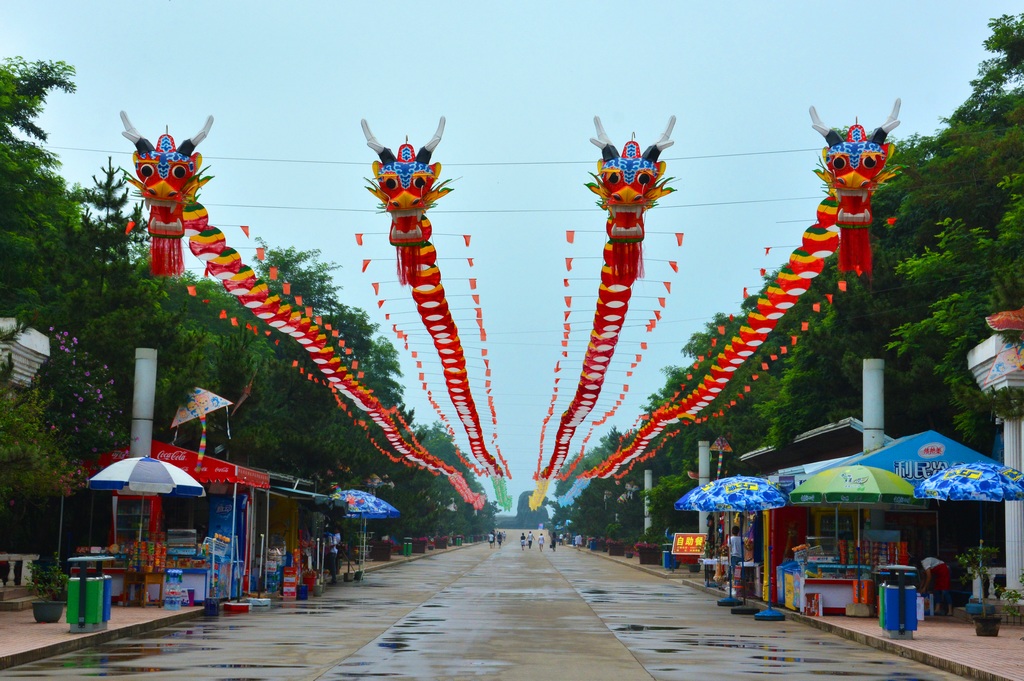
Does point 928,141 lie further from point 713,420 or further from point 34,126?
point 34,126

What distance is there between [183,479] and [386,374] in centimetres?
6853

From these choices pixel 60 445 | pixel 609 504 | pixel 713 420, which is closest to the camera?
pixel 60 445

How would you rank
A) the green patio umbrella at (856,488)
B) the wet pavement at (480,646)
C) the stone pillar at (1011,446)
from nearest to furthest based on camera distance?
the wet pavement at (480,646) → the green patio umbrella at (856,488) → the stone pillar at (1011,446)

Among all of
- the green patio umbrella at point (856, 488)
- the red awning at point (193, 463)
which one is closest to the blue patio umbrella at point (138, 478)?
the red awning at point (193, 463)

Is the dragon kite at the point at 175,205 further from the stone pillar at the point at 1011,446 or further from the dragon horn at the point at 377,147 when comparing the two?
the stone pillar at the point at 1011,446

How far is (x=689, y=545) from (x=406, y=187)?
118ft

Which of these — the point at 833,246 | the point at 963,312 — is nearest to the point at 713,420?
the point at 963,312

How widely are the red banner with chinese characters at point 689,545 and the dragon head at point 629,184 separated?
34.0 meters

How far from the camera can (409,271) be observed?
21.1m

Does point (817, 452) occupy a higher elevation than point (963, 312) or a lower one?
lower

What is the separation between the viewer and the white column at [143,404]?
30609 mm

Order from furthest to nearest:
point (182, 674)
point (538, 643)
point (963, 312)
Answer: point (963, 312), point (538, 643), point (182, 674)

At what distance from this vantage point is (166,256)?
20734 millimetres

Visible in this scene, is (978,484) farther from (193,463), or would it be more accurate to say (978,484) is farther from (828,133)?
(193,463)
